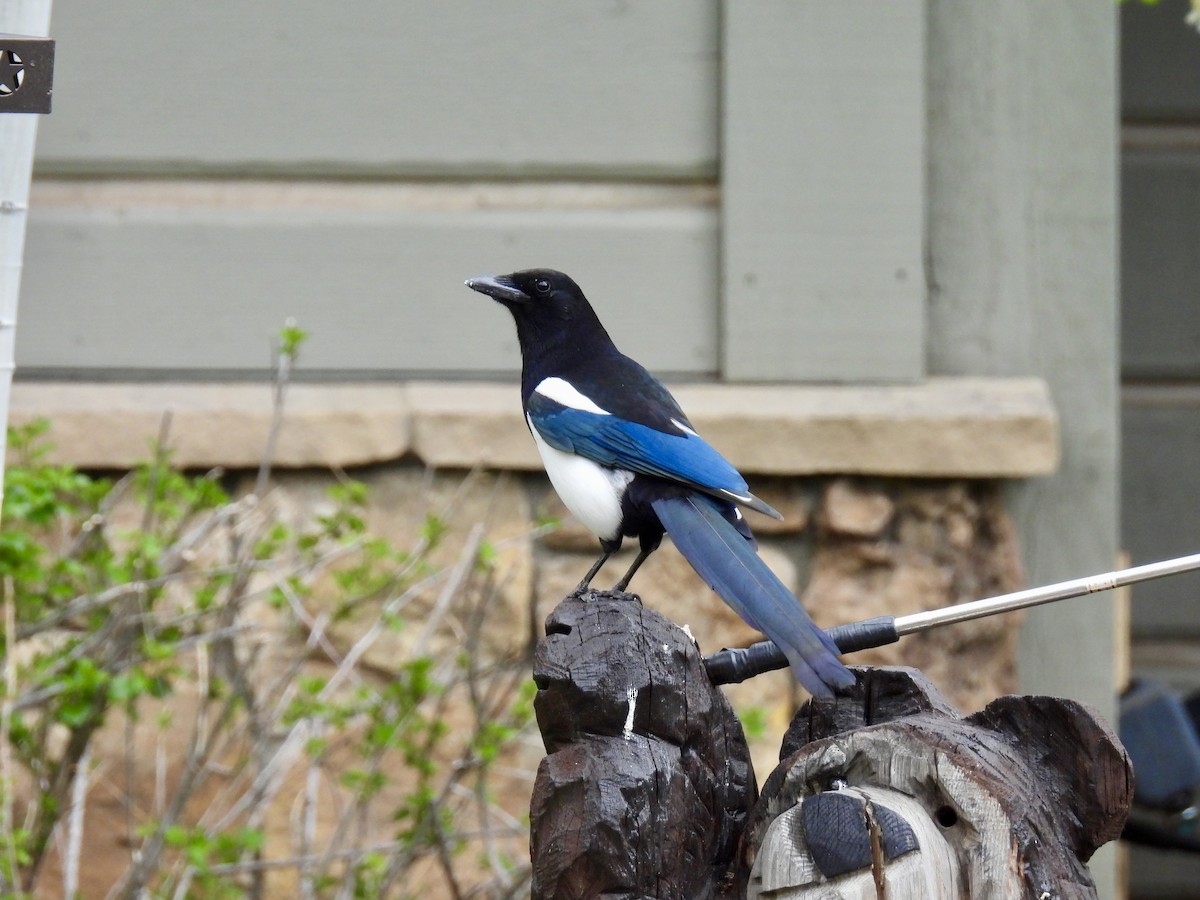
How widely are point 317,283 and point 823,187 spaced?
123 centimetres

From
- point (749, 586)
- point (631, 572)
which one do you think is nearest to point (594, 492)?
point (631, 572)

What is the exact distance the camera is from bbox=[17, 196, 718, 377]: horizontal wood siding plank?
339 centimetres

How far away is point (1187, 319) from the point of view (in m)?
4.84

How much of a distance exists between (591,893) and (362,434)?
2.11 metres

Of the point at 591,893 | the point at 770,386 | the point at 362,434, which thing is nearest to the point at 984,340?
the point at 770,386

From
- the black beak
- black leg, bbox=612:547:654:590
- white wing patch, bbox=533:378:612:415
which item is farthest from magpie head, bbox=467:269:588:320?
black leg, bbox=612:547:654:590

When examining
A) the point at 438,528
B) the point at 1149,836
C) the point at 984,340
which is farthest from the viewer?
the point at 1149,836

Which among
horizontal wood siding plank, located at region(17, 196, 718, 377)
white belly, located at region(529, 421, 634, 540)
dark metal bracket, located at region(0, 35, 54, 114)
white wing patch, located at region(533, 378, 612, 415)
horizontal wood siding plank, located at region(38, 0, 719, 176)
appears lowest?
white belly, located at region(529, 421, 634, 540)

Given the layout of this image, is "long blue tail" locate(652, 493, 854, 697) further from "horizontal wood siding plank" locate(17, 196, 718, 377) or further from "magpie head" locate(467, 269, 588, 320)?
"horizontal wood siding plank" locate(17, 196, 718, 377)

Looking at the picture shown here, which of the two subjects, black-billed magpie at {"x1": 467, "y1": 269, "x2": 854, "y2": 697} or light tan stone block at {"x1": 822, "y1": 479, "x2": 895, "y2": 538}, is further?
light tan stone block at {"x1": 822, "y1": 479, "x2": 895, "y2": 538}

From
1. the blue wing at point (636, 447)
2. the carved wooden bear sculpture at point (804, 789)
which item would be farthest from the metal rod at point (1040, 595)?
the blue wing at point (636, 447)

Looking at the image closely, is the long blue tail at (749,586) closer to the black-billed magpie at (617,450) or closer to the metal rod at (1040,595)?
the black-billed magpie at (617,450)

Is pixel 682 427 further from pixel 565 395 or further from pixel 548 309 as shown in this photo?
pixel 548 309

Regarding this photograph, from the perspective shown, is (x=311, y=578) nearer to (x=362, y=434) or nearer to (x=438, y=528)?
(x=362, y=434)
